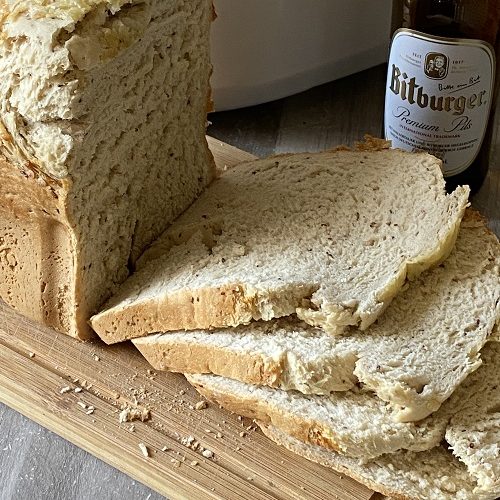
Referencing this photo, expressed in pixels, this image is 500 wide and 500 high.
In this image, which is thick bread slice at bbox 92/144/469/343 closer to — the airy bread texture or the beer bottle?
the airy bread texture

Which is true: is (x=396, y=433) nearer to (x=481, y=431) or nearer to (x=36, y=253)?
(x=481, y=431)

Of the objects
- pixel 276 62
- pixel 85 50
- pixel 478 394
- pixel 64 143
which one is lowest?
pixel 478 394

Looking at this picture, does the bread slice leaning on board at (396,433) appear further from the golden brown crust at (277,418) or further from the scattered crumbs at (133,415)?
the scattered crumbs at (133,415)

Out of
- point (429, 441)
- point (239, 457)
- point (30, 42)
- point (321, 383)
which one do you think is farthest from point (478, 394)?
point (30, 42)

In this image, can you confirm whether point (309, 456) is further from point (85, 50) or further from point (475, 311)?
point (85, 50)

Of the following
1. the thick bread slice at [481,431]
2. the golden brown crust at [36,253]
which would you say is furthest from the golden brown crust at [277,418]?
the golden brown crust at [36,253]

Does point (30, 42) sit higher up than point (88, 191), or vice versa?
point (30, 42)
